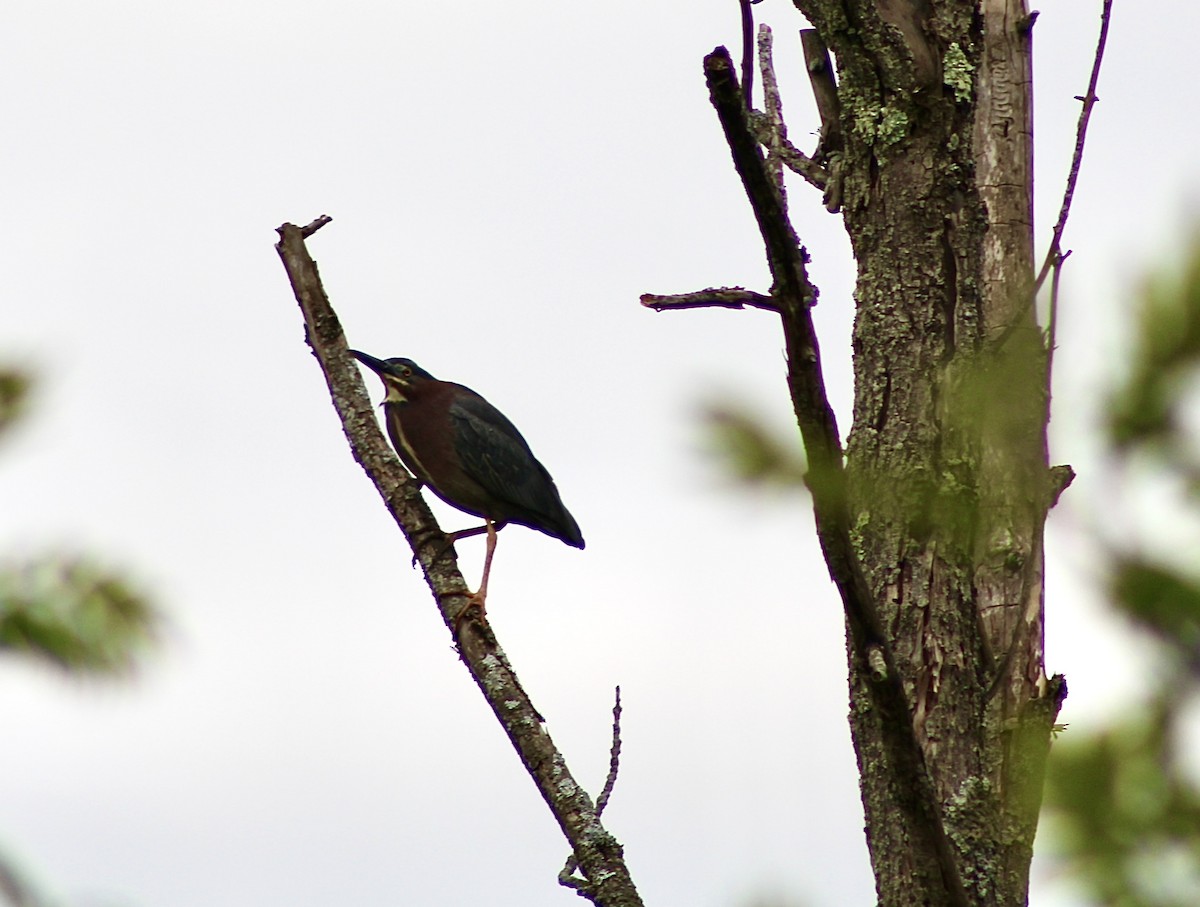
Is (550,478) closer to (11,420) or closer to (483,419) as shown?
(483,419)

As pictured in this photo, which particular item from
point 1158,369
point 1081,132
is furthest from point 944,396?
point 1158,369

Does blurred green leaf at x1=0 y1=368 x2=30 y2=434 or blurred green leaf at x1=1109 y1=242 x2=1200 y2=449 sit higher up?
blurred green leaf at x1=1109 y1=242 x2=1200 y2=449

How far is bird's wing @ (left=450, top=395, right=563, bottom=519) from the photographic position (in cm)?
749

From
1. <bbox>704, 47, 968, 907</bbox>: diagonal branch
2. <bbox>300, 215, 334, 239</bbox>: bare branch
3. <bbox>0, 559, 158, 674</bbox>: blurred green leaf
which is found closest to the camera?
<bbox>0, 559, 158, 674</bbox>: blurred green leaf

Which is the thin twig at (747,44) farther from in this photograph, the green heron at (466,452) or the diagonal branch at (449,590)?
the green heron at (466,452)

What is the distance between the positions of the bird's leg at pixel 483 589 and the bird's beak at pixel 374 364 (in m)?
1.47

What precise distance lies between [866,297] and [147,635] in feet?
8.65

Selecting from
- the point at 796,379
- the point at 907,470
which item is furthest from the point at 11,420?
the point at 907,470

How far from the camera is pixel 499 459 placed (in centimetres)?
759

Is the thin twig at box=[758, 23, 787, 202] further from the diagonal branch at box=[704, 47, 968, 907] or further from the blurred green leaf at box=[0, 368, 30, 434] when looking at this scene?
the blurred green leaf at box=[0, 368, 30, 434]

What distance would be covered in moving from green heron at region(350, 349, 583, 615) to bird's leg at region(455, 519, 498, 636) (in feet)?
1.57

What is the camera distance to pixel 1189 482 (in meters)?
1.40

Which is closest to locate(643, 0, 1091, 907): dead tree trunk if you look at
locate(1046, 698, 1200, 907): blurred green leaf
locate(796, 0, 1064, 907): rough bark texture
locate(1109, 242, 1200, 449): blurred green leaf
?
locate(796, 0, 1064, 907): rough bark texture

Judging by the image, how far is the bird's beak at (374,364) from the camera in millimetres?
7910
